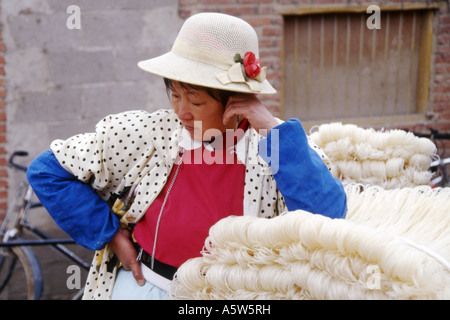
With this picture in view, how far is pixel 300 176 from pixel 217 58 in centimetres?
41

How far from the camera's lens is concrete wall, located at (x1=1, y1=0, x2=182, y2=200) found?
12.7 feet

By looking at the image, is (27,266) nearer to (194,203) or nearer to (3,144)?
(3,144)

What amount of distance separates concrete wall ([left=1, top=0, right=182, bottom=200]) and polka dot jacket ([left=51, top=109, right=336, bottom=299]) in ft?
8.17

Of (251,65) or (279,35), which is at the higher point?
(279,35)

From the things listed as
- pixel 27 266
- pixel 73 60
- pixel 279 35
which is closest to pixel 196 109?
pixel 27 266

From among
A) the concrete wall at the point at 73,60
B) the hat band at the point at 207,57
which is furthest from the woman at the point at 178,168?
the concrete wall at the point at 73,60

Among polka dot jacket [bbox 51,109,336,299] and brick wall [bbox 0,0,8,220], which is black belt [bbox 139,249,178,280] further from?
brick wall [bbox 0,0,8,220]

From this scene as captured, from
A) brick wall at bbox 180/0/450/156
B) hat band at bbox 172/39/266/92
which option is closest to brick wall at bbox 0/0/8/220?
brick wall at bbox 180/0/450/156

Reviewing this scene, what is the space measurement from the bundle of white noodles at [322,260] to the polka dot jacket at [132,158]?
0.38 metres

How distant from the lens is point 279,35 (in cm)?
421

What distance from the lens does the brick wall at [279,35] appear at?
4.09 meters

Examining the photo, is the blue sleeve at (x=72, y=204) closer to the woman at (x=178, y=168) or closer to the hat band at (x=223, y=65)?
the woman at (x=178, y=168)
